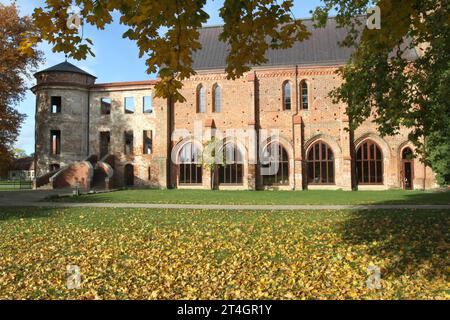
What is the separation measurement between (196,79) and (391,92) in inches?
842

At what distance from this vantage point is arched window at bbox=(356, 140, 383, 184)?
27.1m

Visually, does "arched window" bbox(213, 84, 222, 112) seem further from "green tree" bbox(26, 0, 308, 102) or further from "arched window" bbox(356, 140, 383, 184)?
"green tree" bbox(26, 0, 308, 102)

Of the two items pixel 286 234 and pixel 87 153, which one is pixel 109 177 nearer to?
pixel 87 153

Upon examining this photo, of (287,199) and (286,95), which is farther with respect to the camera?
(286,95)

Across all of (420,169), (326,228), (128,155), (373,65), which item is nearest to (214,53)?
(128,155)

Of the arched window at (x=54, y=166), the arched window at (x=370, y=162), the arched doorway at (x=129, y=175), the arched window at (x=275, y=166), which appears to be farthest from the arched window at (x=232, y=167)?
the arched window at (x=54, y=166)

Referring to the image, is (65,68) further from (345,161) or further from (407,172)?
(407,172)

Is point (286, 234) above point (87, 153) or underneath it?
underneath

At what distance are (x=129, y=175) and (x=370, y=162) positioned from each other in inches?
832

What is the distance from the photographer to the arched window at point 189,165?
29.9 meters

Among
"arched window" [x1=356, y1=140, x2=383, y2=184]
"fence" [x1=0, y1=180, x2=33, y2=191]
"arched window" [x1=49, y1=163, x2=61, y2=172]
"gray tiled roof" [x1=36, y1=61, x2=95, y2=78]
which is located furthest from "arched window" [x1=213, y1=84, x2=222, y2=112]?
"fence" [x1=0, y1=180, x2=33, y2=191]

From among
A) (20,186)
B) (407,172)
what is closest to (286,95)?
(407,172)

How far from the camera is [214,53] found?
31797 millimetres

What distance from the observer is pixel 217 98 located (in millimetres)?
29938
